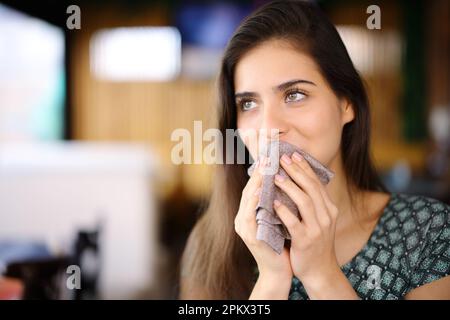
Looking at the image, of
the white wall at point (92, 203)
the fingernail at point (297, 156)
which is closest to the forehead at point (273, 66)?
the fingernail at point (297, 156)

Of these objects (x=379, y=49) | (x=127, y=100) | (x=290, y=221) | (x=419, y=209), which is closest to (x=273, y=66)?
(x=290, y=221)

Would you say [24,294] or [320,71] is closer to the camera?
[320,71]

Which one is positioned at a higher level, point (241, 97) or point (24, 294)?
point (241, 97)

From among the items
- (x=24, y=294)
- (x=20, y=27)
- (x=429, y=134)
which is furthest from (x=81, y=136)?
(x=24, y=294)

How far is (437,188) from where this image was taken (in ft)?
9.33

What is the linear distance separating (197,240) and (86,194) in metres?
2.12

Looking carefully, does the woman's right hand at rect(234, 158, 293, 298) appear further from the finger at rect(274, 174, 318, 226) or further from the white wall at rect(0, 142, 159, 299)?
the white wall at rect(0, 142, 159, 299)

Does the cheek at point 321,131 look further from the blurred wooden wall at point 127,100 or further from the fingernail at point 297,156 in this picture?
the blurred wooden wall at point 127,100

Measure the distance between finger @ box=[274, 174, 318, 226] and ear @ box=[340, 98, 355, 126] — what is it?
0.27 meters

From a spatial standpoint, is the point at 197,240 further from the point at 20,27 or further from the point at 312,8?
the point at 20,27

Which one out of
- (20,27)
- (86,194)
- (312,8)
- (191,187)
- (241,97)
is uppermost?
(20,27)

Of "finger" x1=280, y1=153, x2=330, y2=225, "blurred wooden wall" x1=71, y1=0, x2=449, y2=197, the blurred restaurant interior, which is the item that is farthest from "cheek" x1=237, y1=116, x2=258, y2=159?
"blurred wooden wall" x1=71, y1=0, x2=449, y2=197

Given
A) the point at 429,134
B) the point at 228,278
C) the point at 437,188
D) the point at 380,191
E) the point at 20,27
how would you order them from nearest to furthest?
1. the point at 228,278
2. the point at 380,191
3. the point at 437,188
4. the point at 20,27
5. the point at 429,134

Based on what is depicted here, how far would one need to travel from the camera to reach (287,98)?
2.54 ft
